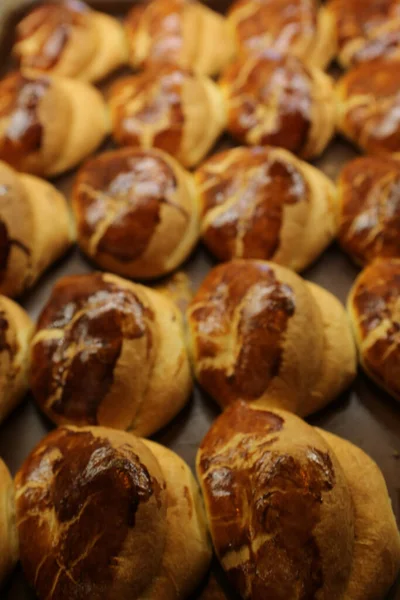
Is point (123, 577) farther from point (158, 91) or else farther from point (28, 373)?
point (158, 91)

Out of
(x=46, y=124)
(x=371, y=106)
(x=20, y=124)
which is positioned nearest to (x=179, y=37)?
(x=46, y=124)

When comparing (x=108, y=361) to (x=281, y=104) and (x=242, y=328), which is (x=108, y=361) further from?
(x=281, y=104)

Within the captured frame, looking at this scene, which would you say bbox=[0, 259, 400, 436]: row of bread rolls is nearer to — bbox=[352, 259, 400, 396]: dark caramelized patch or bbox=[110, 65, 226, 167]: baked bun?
bbox=[352, 259, 400, 396]: dark caramelized patch

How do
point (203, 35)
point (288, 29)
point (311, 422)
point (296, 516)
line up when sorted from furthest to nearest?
point (203, 35), point (288, 29), point (311, 422), point (296, 516)

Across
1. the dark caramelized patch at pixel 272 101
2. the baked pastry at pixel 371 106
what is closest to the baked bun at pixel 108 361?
the dark caramelized patch at pixel 272 101

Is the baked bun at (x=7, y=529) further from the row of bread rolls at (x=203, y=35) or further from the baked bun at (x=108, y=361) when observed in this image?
the row of bread rolls at (x=203, y=35)

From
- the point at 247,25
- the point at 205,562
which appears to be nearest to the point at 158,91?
the point at 247,25
